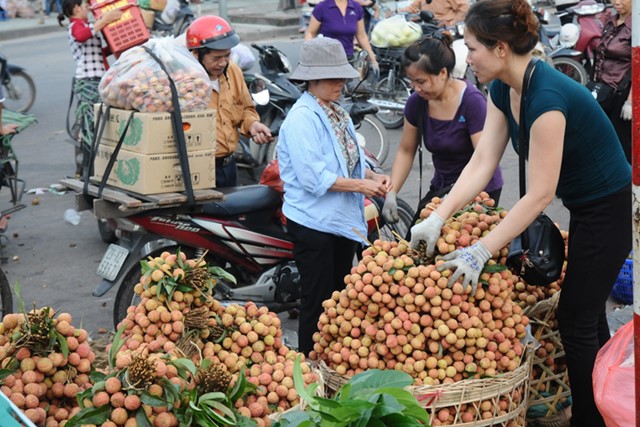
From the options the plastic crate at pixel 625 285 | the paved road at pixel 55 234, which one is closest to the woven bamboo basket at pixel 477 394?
Answer: the paved road at pixel 55 234

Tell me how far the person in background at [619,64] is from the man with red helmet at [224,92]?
3.06 metres

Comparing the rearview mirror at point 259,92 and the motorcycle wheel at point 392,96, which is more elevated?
the rearview mirror at point 259,92

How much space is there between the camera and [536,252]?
3.58m

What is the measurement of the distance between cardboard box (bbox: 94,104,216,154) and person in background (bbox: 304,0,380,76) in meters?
6.40

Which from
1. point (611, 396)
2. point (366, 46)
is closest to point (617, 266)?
point (611, 396)

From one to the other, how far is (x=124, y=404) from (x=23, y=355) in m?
0.38

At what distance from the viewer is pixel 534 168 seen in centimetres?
339

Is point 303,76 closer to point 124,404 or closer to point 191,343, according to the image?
point 191,343

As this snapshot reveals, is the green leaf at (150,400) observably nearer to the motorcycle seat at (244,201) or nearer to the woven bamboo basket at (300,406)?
the woven bamboo basket at (300,406)

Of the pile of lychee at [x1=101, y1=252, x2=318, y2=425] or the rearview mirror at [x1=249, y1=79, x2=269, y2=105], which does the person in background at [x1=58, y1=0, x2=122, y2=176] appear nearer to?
the rearview mirror at [x1=249, y1=79, x2=269, y2=105]

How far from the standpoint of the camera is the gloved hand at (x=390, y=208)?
5.01 meters

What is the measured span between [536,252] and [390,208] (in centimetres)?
154

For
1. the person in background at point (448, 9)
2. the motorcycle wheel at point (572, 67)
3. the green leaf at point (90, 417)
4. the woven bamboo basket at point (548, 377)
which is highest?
the green leaf at point (90, 417)

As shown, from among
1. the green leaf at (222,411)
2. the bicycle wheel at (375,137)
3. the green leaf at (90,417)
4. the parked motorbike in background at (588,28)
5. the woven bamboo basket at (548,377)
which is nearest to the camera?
the green leaf at (90,417)
